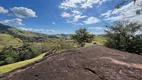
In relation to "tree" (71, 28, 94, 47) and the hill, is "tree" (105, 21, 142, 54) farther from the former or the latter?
the hill

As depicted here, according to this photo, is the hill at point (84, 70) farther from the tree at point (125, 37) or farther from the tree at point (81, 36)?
the tree at point (81, 36)

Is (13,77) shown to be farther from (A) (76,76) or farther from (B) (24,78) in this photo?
(A) (76,76)

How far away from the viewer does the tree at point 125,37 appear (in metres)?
40.3

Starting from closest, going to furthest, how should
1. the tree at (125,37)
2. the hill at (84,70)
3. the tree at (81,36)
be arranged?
the hill at (84,70)
the tree at (125,37)
the tree at (81,36)

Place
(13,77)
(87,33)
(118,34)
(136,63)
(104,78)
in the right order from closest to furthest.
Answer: (104,78) < (13,77) < (136,63) < (118,34) < (87,33)

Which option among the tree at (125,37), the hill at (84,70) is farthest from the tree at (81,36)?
the hill at (84,70)

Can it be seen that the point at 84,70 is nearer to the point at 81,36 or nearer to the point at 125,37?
the point at 125,37

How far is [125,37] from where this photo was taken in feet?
145

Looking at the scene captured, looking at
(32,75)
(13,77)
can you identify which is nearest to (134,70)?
(32,75)

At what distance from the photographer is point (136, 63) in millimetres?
8422

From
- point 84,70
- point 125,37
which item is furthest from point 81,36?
point 84,70

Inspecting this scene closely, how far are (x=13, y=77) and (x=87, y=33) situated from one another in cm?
6740

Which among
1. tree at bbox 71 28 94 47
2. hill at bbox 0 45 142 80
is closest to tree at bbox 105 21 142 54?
tree at bbox 71 28 94 47

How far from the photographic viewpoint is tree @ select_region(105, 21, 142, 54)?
132ft
